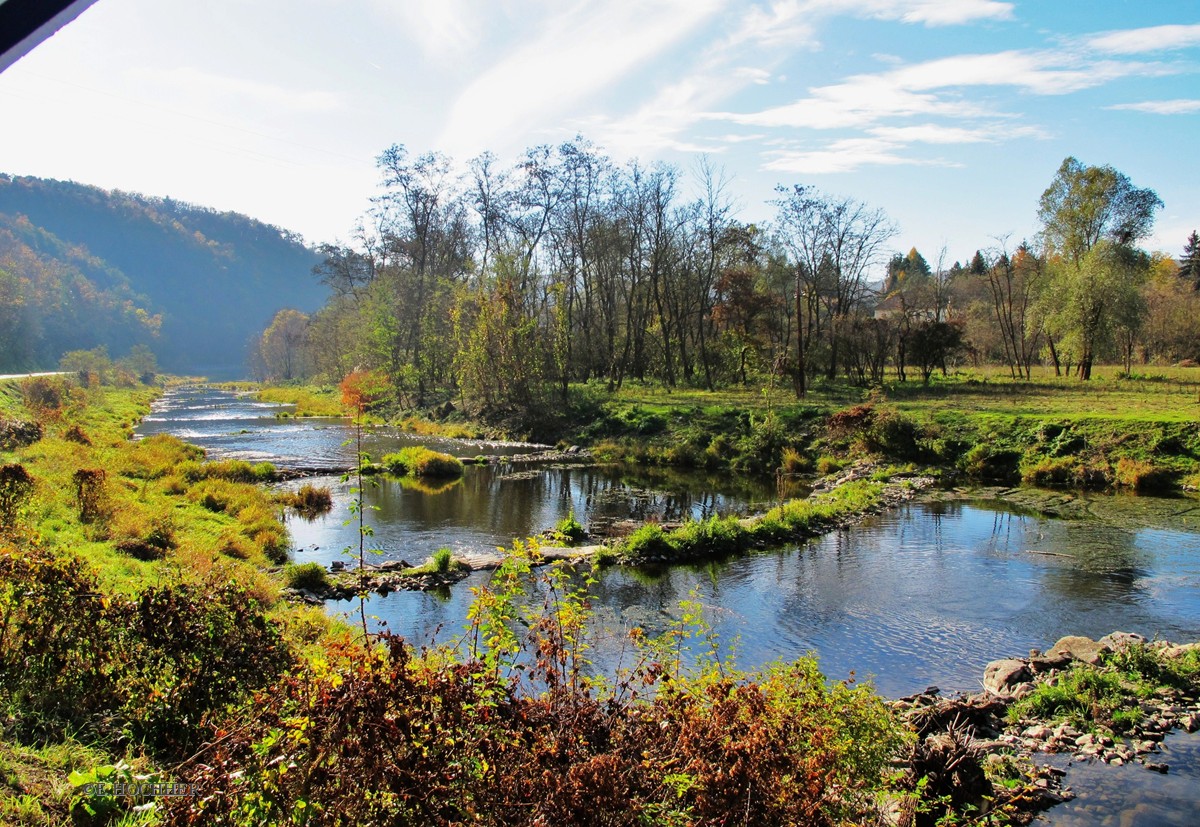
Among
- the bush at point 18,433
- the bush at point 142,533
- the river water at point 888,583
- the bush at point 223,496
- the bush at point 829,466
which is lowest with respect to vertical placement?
Result: the river water at point 888,583

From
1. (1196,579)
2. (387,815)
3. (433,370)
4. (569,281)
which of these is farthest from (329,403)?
(387,815)

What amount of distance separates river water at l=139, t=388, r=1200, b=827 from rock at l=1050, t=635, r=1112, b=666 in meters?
0.65

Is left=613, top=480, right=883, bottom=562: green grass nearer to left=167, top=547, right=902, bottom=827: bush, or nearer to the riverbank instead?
the riverbank

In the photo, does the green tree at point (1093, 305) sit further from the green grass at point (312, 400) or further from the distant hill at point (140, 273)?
the distant hill at point (140, 273)

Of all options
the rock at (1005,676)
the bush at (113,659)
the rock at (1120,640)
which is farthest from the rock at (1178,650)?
the bush at (113,659)

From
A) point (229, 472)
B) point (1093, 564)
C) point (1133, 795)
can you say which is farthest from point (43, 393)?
point (1133, 795)

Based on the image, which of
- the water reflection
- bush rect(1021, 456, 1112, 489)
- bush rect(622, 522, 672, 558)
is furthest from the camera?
bush rect(1021, 456, 1112, 489)

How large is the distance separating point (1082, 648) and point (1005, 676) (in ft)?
5.32

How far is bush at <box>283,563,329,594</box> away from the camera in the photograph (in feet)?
45.1

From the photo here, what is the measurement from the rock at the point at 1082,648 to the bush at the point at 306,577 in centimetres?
1234

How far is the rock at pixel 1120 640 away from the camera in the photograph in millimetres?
10430

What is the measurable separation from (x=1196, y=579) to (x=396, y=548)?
16.9 meters

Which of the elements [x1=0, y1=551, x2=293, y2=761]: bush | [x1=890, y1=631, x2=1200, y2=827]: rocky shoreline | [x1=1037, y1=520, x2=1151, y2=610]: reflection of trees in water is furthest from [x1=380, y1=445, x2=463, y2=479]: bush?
[x1=0, y1=551, x2=293, y2=761]: bush

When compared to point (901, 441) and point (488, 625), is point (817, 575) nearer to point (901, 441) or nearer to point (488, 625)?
point (488, 625)
